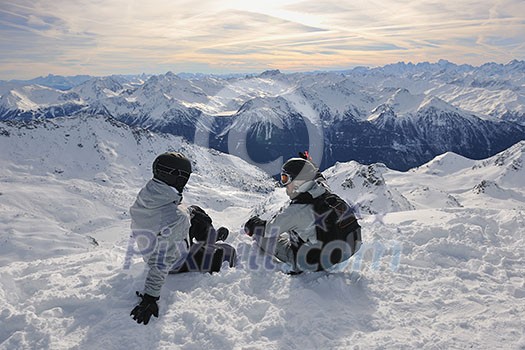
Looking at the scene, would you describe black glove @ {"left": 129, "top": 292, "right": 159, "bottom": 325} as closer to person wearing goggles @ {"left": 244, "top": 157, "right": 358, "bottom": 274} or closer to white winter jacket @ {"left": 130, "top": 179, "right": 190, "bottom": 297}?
white winter jacket @ {"left": 130, "top": 179, "right": 190, "bottom": 297}

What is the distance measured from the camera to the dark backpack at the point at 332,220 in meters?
6.02

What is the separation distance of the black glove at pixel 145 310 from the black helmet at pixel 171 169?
1.75 metres

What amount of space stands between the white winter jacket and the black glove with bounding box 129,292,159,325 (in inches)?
3.4

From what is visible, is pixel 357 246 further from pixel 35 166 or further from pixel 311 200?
A: pixel 35 166

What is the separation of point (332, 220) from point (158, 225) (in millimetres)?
2932

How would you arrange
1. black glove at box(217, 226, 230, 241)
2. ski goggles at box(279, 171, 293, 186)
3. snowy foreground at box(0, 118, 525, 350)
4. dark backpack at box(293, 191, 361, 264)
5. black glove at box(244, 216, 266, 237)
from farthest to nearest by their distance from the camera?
1. black glove at box(217, 226, 230, 241)
2. black glove at box(244, 216, 266, 237)
3. ski goggles at box(279, 171, 293, 186)
4. dark backpack at box(293, 191, 361, 264)
5. snowy foreground at box(0, 118, 525, 350)

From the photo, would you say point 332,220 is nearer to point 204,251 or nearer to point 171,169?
point 204,251

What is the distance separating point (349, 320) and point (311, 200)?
201cm

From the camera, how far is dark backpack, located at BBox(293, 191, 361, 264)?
237 inches

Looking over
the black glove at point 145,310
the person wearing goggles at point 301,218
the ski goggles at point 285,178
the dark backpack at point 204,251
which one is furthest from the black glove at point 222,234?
the black glove at point 145,310

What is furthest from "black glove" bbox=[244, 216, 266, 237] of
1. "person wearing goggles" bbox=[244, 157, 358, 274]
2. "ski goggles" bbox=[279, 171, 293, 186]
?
"ski goggles" bbox=[279, 171, 293, 186]

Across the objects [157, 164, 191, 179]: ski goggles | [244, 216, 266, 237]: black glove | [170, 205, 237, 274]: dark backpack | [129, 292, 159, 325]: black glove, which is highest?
[157, 164, 191, 179]: ski goggles

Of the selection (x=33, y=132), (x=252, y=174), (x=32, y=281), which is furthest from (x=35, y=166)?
(x=32, y=281)

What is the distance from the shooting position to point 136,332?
4.83 meters
